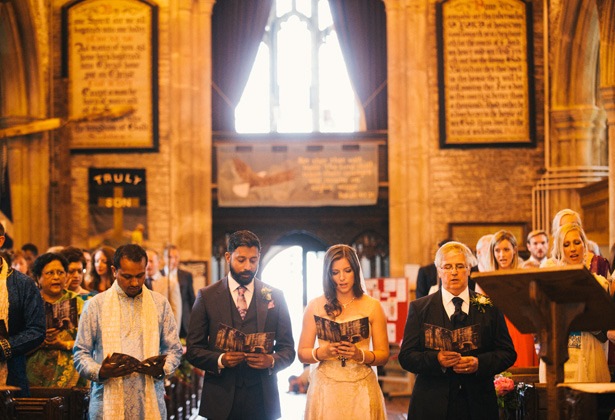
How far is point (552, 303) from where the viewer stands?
317 cm

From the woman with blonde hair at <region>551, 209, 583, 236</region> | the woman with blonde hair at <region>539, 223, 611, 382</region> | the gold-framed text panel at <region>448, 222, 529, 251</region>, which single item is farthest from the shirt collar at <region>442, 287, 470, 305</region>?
the gold-framed text panel at <region>448, 222, 529, 251</region>

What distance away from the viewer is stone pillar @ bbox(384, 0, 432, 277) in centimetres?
1130

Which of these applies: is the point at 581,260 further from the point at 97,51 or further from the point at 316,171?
the point at 97,51

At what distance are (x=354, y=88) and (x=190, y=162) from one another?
270 centimetres

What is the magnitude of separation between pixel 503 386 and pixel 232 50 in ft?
29.1

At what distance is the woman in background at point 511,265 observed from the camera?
539 centimetres

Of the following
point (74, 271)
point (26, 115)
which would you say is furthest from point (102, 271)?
point (26, 115)

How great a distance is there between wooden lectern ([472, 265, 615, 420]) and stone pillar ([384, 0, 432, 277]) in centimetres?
804

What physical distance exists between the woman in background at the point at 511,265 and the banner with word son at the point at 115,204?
6828 millimetres

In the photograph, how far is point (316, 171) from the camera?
11570 millimetres

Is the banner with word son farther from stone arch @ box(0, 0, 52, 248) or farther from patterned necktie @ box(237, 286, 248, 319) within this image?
patterned necktie @ box(237, 286, 248, 319)

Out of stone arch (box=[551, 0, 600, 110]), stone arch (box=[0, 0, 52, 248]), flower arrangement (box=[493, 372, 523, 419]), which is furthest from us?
stone arch (box=[0, 0, 52, 248])

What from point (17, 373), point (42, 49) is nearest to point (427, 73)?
point (42, 49)

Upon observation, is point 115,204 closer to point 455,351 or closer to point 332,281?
point 332,281
